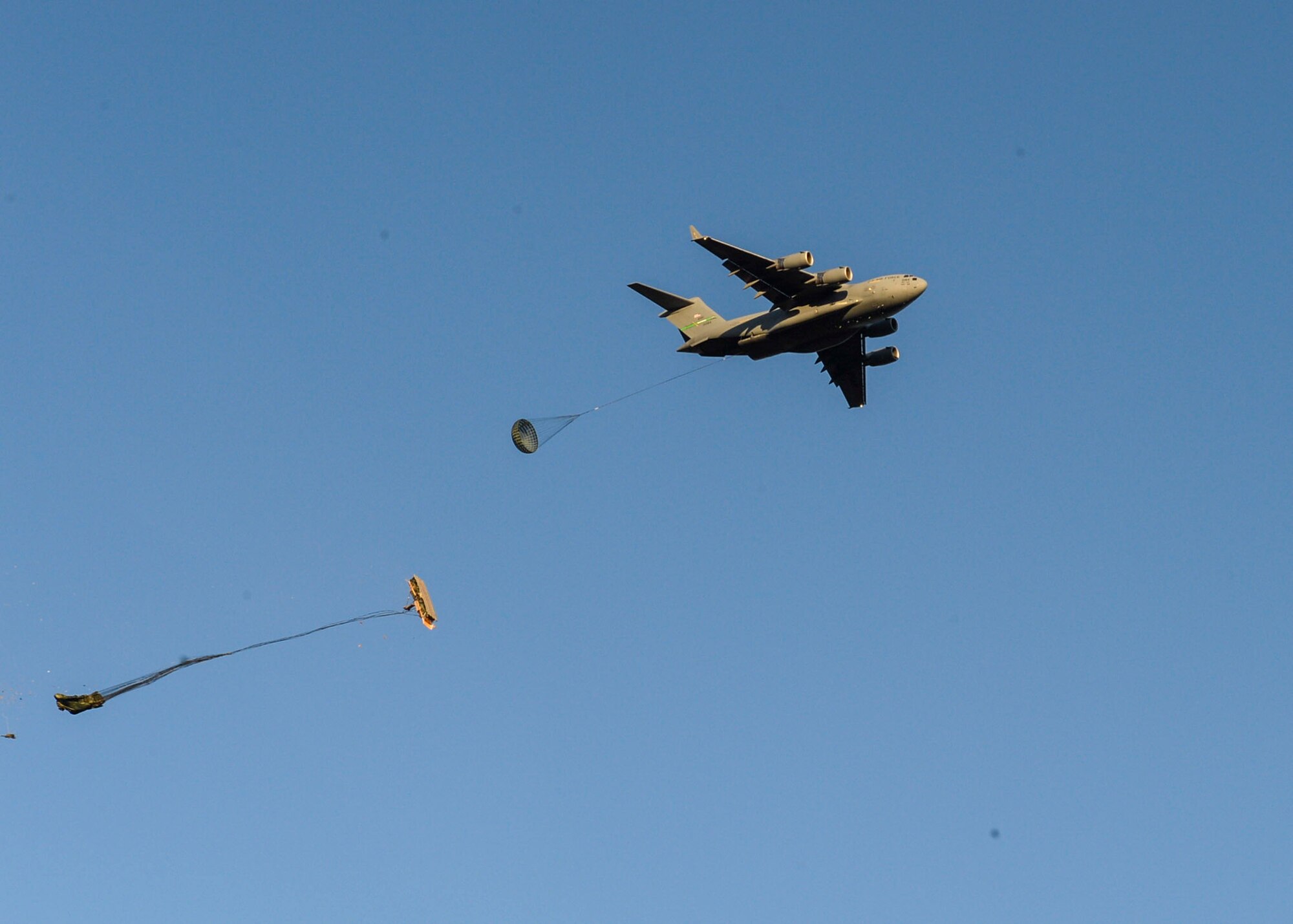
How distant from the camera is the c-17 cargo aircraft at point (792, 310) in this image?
50281 mm

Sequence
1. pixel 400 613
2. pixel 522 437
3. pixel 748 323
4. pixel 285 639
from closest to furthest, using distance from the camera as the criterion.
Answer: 1. pixel 285 639
2. pixel 400 613
3. pixel 522 437
4. pixel 748 323

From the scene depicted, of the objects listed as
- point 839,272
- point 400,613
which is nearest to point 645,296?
point 839,272

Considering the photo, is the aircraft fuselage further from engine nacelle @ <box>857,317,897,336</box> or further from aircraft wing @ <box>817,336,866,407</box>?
aircraft wing @ <box>817,336,866,407</box>

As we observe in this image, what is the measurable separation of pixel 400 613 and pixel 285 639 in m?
5.33

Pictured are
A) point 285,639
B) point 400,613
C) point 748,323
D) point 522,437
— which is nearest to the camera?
point 285,639

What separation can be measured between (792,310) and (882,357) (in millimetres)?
5592

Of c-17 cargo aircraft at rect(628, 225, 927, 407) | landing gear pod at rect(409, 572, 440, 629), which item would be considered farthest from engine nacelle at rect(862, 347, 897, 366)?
landing gear pod at rect(409, 572, 440, 629)

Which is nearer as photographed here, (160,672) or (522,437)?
(160,672)

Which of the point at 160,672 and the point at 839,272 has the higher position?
the point at 839,272

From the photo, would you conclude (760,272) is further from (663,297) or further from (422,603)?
(422,603)

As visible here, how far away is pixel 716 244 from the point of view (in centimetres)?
4988

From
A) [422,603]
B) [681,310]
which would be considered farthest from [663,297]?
[422,603]

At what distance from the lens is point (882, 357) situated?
55344 millimetres

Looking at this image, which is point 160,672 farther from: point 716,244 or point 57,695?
point 716,244
